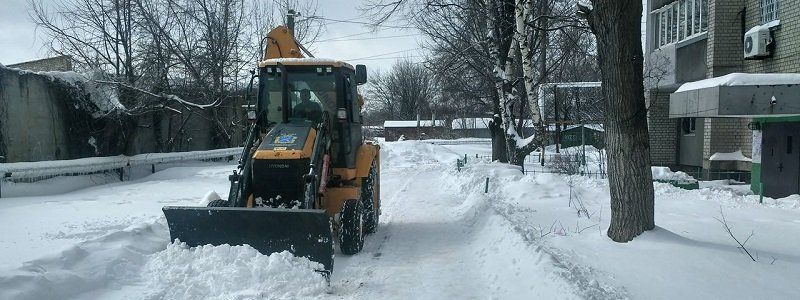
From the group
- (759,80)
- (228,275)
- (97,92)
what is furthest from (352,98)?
(97,92)

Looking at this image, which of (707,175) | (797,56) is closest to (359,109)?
(797,56)

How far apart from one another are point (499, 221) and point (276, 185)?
10.5 feet

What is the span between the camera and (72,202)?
36.6ft

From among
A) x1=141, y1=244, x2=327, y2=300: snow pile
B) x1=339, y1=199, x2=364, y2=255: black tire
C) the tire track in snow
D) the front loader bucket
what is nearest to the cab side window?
x1=339, y1=199, x2=364, y2=255: black tire

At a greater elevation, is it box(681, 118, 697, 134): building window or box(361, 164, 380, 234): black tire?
box(681, 118, 697, 134): building window

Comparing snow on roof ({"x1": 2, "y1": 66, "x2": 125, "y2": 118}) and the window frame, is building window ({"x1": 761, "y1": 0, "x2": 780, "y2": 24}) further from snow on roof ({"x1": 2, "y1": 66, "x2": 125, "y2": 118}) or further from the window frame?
snow on roof ({"x1": 2, "y1": 66, "x2": 125, "y2": 118})

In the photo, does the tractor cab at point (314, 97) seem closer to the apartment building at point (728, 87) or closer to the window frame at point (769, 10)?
the apartment building at point (728, 87)

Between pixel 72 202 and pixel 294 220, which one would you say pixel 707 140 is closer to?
pixel 294 220

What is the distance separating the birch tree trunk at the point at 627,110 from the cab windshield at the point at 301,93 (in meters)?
3.73

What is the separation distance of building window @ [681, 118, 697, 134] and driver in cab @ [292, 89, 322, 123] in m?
13.5

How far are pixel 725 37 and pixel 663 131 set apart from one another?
4.63m

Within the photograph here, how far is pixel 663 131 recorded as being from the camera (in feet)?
60.0

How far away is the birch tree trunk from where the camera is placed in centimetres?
621

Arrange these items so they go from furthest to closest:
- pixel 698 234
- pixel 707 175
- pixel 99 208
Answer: pixel 707 175, pixel 99 208, pixel 698 234
